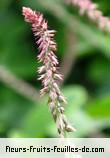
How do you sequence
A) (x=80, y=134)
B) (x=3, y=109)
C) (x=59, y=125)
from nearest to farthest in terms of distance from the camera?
(x=59, y=125) < (x=80, y=134) < (x=3, y=109)

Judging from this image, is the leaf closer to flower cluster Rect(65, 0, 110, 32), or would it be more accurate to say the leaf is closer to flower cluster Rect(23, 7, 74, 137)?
flower cluster Rect(65, 0, 110, 32)

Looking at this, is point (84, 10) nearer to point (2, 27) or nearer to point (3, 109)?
point (3, 109)

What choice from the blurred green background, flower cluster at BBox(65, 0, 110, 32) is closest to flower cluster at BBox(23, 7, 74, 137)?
flower cluster at BBox(65, 0, 110, 32)

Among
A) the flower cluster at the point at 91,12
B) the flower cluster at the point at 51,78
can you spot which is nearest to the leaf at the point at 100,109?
the flower cluster at the point at 91,12

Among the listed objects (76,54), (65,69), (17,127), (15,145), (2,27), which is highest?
(2,27)

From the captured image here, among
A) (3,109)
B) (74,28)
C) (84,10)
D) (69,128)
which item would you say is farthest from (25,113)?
(69,128)

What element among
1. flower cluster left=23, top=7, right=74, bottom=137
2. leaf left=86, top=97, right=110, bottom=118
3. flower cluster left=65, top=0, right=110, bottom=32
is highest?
leaf left=86, top=97, right=110, bottom=118

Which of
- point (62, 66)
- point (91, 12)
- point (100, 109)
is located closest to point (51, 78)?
point (91, 12)

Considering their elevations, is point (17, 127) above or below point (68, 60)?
below
